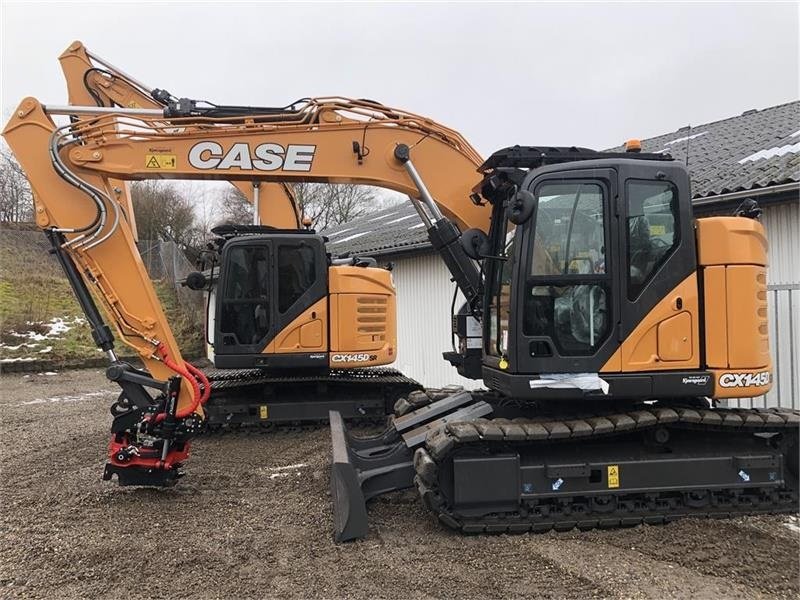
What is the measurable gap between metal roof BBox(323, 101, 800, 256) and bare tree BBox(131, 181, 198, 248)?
19.9 metres

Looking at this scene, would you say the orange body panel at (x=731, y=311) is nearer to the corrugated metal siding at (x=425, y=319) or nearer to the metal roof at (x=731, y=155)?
the metal roof at (x=731, y=155)

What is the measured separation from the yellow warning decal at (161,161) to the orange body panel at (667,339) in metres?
4.61

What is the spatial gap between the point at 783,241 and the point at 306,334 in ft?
20.8

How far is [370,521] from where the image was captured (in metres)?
5.18

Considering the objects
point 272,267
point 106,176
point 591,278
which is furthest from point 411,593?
point 272,267

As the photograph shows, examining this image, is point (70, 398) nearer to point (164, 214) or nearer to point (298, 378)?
point (298, 378)

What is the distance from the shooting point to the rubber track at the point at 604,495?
15.8ft

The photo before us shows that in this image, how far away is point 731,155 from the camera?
369 inches

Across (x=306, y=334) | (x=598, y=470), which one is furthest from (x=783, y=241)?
(x=306, y=334)

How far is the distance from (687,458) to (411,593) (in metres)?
2.64

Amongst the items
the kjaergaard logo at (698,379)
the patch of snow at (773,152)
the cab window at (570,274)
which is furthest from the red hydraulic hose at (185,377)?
the patch of snow at (773,152)

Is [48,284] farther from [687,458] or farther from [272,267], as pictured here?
[687,458]

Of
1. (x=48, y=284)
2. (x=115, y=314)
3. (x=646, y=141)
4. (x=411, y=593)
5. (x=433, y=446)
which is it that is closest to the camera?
(x=411, y=593)

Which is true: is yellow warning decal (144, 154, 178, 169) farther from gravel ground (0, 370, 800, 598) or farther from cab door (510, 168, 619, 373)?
cab door (510, 168, 619, 373)
